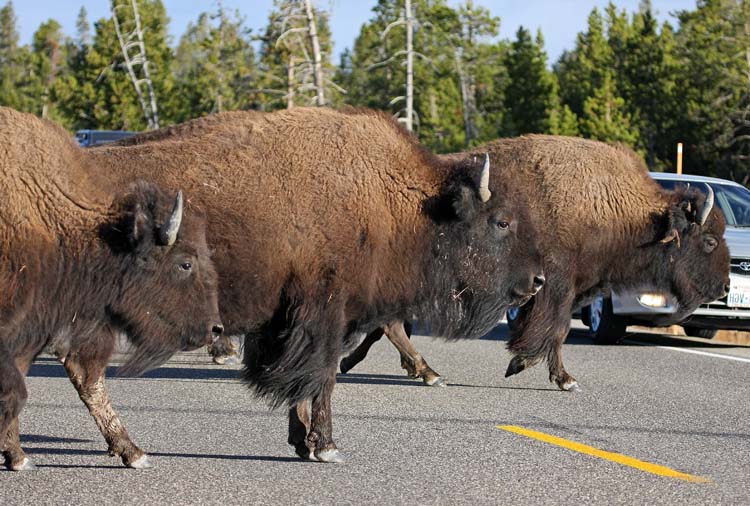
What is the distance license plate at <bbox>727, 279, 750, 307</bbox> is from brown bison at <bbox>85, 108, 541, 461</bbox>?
5489 millimetres

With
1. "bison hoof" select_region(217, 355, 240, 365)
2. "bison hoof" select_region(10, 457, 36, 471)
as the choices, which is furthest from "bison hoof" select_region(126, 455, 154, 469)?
"bison hoof" select_region(217, 355, 240, 365)

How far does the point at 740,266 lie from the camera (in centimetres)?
1280

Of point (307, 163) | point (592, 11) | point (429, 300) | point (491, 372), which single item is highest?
point (592, 11)

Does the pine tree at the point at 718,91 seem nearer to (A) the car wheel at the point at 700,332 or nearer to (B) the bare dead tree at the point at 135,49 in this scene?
(B) the bare dead tree at the point at 135,49

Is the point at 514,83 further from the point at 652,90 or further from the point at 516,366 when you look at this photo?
the point at 516,366

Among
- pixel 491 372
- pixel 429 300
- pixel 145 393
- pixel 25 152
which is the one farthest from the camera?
pixel 491 372

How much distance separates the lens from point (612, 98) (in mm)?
52062

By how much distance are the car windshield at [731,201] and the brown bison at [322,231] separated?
21.8 feet

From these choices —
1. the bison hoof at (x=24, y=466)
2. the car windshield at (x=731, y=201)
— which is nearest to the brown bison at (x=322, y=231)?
the bison hoof at (x=24, y=466)

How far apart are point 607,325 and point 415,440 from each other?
639 centimetres

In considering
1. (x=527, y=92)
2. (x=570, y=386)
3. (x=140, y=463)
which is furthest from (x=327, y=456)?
(x=527, y=92)

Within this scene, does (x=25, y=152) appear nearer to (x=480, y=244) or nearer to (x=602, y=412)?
(x=480, y=244)

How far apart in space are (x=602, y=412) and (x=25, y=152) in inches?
174

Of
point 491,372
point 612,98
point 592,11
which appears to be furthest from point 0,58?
point 491,372
